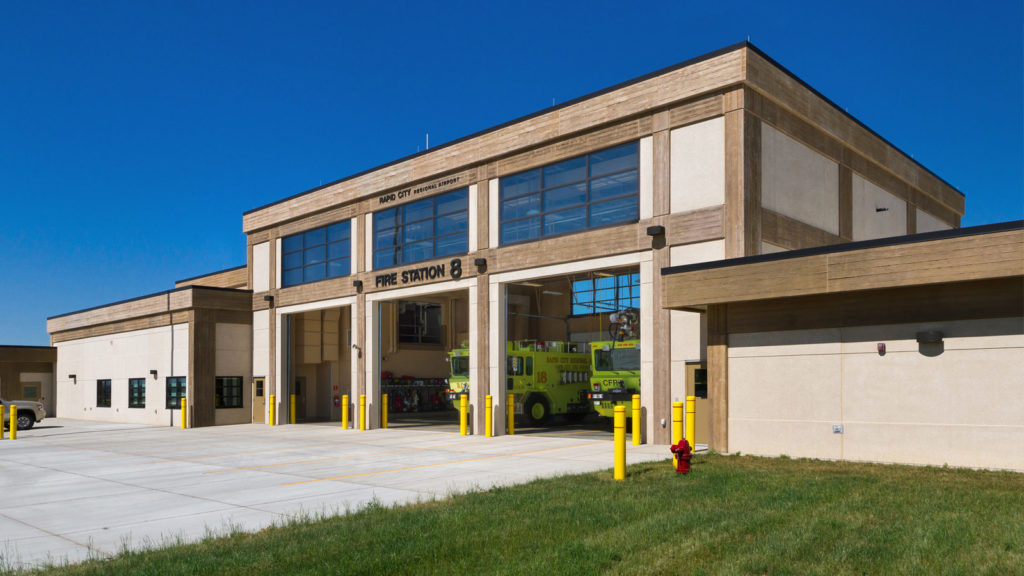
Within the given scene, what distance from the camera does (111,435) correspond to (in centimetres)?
2919

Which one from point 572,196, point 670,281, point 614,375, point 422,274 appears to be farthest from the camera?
point 422,274

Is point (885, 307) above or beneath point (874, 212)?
beneath

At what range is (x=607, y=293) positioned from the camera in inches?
1437

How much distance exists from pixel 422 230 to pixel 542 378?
675 centimetres

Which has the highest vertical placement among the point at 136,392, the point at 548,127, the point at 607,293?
the point at 548,127

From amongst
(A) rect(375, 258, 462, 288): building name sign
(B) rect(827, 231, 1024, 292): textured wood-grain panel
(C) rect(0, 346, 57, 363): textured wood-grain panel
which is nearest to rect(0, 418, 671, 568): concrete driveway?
(B) rect(827, 231, 1024, 292): textured wood-grain panel

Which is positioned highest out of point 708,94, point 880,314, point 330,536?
point 708,94

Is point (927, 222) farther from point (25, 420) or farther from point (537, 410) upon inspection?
point (25, 420)

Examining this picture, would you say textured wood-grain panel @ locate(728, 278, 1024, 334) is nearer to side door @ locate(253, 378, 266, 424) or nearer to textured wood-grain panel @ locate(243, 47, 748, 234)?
textured wood-grain panel @ locate(243, 47, 748, 234)

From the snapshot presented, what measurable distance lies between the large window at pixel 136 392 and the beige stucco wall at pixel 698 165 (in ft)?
94.8

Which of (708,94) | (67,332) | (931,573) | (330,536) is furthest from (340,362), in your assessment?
(931,573)

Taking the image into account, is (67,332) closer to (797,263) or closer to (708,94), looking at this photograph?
(708,94)

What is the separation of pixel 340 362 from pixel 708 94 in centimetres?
2501

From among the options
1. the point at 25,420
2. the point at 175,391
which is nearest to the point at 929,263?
the point at 175,391
